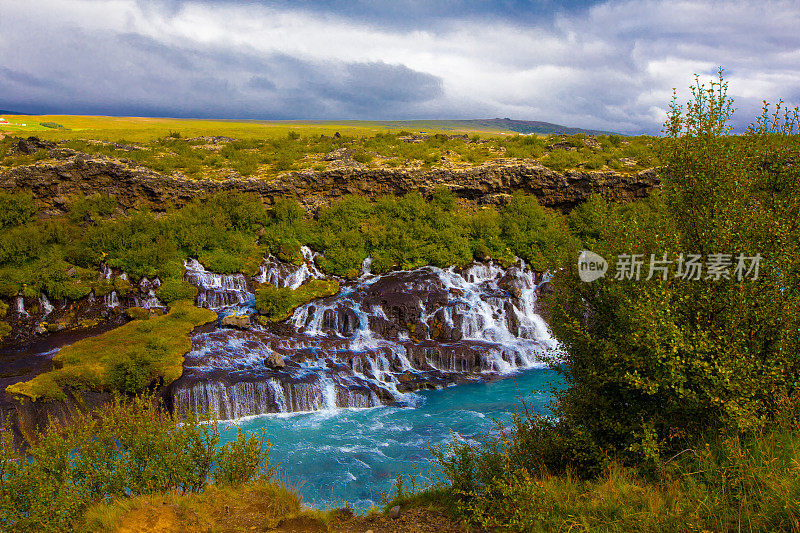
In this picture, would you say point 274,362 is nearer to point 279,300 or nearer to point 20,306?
point 279,300

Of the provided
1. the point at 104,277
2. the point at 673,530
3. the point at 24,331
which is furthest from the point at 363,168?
the point at 673,530

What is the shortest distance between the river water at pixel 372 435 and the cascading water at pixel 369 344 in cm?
93

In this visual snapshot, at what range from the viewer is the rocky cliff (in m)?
32.8

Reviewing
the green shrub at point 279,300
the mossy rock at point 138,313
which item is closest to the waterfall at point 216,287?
the green shrub at point 279,300

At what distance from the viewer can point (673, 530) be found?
240 inches

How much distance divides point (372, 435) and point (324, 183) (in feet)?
79.3

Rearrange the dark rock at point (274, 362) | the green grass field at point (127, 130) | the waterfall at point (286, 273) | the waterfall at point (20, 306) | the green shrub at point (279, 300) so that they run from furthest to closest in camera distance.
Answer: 1. the green grass field at point (127, 130)
2. the waterfall at point (286, 273)
3. the green shrub at point (279, 300)
4. the waterfall at point (20, 306)
5. the dark rock at point (274, 362)

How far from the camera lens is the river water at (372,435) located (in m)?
14.3

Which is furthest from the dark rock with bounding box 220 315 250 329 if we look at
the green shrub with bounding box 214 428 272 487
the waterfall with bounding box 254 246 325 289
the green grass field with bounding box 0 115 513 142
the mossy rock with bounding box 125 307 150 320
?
the green grass field with bounding box 0 115 513 142

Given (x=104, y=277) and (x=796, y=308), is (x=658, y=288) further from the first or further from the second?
(x=104, y=277)

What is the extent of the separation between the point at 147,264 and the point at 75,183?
1172 centimetres

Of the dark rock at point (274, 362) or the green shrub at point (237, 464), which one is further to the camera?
the dark rock at point (274, 362)

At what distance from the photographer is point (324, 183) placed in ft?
122

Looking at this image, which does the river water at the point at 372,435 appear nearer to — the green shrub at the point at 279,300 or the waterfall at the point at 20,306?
the green shrub at the point at 279,300
